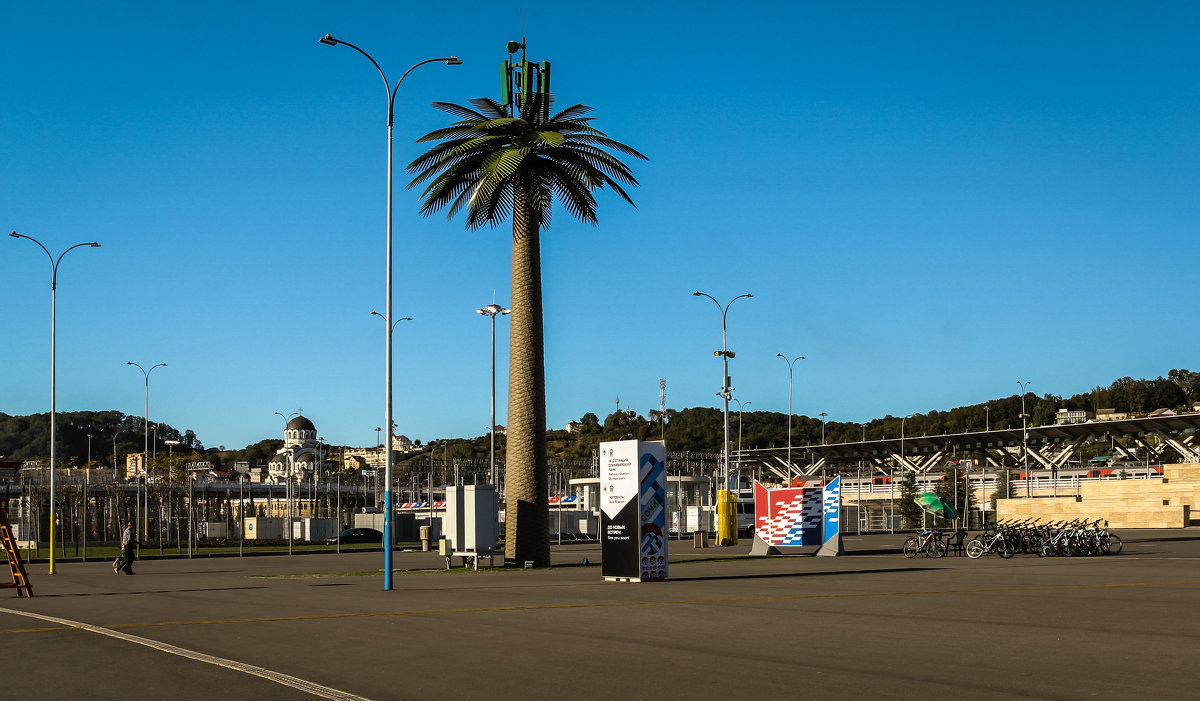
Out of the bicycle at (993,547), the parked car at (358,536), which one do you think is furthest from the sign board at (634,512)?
the parked car at (358,536)

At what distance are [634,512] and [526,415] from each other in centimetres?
956

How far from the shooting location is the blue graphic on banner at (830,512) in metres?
41.2

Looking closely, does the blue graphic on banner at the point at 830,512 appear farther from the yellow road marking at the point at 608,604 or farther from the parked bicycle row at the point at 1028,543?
the yellow road marking at the point at 608,604

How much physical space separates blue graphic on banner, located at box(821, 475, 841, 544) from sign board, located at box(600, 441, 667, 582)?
16.3 m

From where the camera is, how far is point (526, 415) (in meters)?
34.8

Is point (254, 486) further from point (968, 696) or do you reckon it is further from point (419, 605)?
point (968, 696)

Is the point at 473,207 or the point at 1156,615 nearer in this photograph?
the point at 1156,615

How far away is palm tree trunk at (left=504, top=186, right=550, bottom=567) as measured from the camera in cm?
3481

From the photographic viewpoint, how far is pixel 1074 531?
123ft

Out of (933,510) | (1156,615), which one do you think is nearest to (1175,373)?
(933,510)

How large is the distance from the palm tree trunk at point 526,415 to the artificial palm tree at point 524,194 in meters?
0.03

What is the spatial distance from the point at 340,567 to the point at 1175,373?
584 feet

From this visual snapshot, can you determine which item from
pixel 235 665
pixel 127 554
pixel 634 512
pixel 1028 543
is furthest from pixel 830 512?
pixel 235 665

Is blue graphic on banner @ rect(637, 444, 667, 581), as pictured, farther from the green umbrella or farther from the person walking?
the green umbrella
